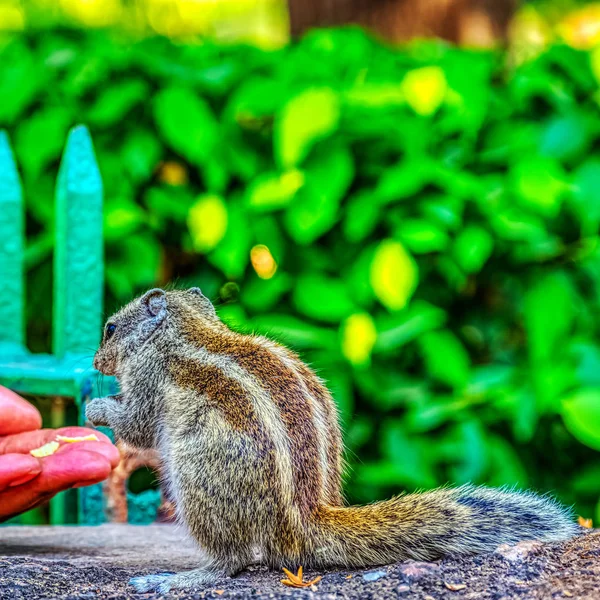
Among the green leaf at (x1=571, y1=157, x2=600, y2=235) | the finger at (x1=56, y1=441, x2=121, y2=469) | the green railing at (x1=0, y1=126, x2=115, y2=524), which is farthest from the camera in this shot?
the green leaf at (x1=571, y1=157, x2=600, y2=235)

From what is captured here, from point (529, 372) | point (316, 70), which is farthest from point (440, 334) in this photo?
point (316, 70)

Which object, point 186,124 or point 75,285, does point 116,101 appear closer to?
point 186,124

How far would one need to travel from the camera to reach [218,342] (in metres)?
2.65

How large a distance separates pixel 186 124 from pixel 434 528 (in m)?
2.43

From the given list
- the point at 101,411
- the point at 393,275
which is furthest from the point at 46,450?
the point at 393,275

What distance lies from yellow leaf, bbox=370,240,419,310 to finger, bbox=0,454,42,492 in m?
1.85

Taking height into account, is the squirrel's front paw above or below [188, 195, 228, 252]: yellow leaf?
below

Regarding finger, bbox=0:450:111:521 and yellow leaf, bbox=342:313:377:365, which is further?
yellow leaf, bbox=342:313:377:365

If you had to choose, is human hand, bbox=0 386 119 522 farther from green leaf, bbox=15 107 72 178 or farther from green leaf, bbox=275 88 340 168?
green leaf, bbox=15 107 72 178

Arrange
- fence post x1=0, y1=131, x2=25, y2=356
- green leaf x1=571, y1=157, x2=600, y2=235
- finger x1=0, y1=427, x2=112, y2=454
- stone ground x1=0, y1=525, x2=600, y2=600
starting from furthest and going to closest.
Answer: green leaf x1=571, y1=157, x2=600, y2=235 < fence post x1=0, y1=131, x2=25, y2=356 < finger x1=0, y1=427, x2=112, y2=454 < stone ground x1=0, y1=525, x2=600, y2=600

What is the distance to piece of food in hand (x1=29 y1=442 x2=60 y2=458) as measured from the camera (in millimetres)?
2764

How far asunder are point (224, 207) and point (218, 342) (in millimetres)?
1568

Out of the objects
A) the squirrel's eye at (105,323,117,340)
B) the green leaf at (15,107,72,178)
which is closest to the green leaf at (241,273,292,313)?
the green leaf at (15,107,72,178)

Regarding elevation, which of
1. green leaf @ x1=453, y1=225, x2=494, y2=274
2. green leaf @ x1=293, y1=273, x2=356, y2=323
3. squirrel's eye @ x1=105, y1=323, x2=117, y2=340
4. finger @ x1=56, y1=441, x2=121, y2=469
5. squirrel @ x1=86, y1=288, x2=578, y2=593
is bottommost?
squirrel @ x1=86, y1=288, x2=578, y2=593
